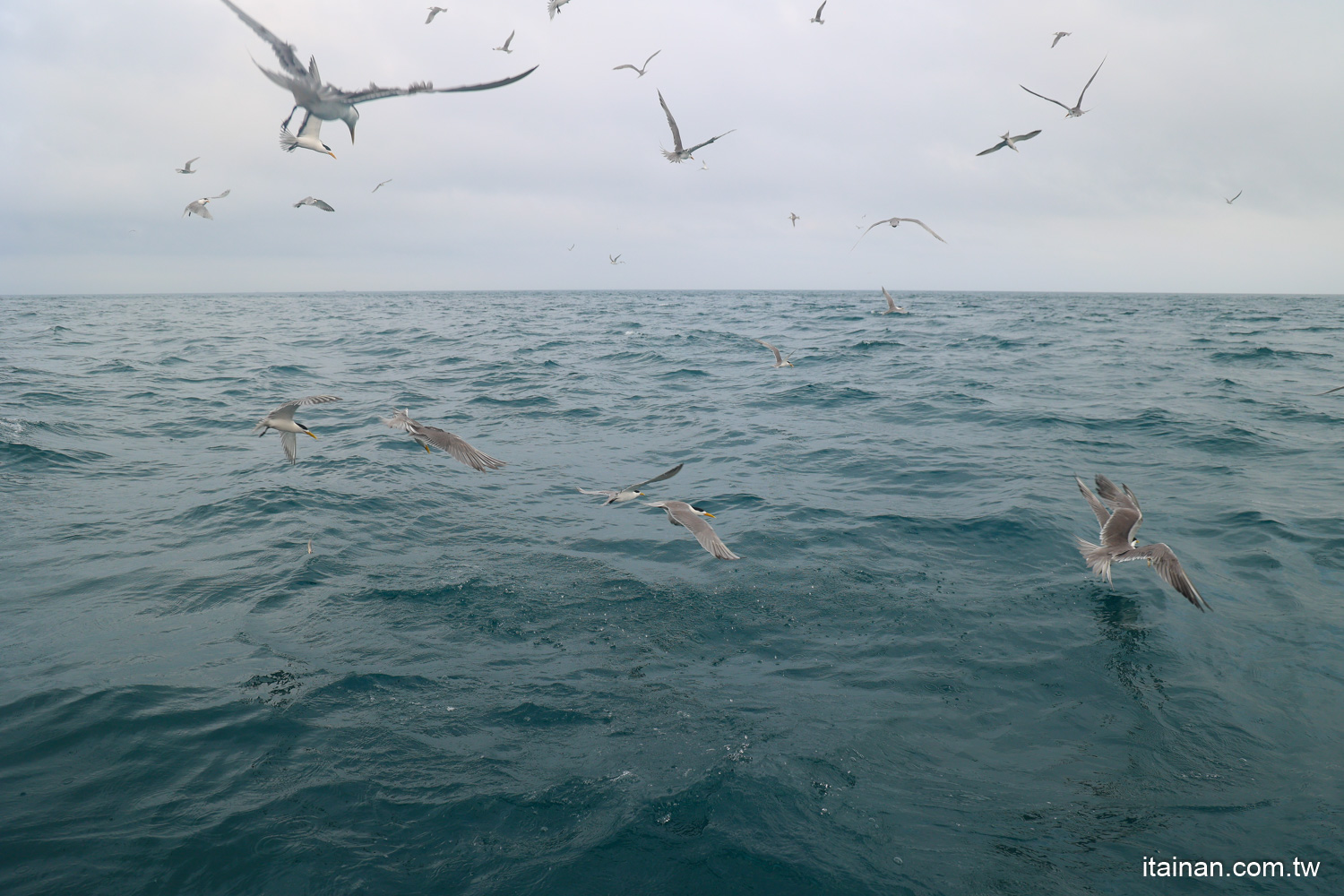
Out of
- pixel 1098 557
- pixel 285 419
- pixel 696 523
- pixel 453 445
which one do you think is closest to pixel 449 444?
pixel 453 445

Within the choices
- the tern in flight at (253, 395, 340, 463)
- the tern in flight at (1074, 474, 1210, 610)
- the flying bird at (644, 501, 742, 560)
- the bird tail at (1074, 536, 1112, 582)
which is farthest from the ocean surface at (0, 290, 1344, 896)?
the tern in flight at (253, 395, 340, 463)

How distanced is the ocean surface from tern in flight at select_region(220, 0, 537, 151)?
501 cm

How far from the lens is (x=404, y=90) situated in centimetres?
554

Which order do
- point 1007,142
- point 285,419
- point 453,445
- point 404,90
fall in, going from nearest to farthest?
point 404,90 < point 453,445 < point 285,419 < point 1007,142

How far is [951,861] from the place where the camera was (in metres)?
3.95

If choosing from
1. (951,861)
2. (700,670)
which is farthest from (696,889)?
(700,670)

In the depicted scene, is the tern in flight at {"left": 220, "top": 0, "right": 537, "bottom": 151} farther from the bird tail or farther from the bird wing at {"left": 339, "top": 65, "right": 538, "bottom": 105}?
the bird tail

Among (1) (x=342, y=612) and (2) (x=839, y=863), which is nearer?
(2) (x=839, y=863)

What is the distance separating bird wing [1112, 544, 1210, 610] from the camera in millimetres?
5727

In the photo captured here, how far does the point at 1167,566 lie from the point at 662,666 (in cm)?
478

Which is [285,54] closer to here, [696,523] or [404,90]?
[404,90]

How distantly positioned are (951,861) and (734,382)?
1706 cm

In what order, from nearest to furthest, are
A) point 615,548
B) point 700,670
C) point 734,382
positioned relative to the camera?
point 700,670 → point 615,548 → point 734,382

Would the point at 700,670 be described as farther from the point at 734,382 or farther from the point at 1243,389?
the point at 1243,389
